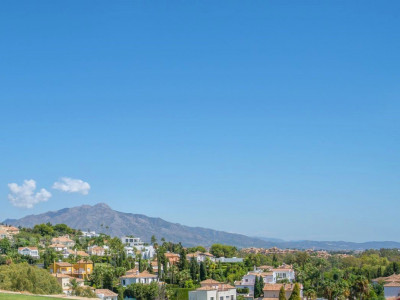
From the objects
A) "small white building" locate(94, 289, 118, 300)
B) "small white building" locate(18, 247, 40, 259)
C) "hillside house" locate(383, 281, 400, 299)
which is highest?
"small white building" locate(18, 247, 40, 259)

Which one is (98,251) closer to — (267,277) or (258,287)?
(267,277)

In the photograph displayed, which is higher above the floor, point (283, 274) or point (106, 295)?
point (283, 274)

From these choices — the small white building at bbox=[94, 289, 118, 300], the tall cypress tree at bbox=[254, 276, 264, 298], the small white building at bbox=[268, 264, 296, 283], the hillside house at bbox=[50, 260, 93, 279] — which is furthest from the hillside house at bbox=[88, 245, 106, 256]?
the small white building at bbox=[94, 289, 118, 300]

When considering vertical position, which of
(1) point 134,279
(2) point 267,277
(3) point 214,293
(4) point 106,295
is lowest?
(4) point 106,295

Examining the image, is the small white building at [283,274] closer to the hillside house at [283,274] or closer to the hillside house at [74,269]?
the hillside house at [283,274]

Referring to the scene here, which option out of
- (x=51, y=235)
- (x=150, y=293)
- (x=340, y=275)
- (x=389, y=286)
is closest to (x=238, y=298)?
(x=150, y=293)

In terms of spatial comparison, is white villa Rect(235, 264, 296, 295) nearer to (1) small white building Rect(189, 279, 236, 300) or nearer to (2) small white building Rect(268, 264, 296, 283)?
(2) small white building Rect(268, 264, 296, 283)

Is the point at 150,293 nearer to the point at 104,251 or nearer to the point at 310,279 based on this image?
the point at 310,279

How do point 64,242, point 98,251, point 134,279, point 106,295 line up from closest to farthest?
point 106,295, point 134,279, point 98,251, point 64,242

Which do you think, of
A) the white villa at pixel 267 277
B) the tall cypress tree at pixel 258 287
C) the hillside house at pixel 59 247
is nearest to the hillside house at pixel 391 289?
the tall cypress tree at pixel 258 287

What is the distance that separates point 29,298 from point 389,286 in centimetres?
5969

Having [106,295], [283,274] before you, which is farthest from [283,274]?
[106,295]

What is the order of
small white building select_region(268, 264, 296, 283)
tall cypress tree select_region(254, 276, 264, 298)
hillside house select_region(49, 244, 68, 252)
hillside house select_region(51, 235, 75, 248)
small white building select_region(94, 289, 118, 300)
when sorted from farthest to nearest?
hillside house select_region(51, 235, 75, 248), hillside house select_region(49, 244, 68, 252), small white building select_region(268, 264, 296, 283), tall cypress tree select_region(254, 276, 264, 298), small white building select_region(94, 289, 118, 300)

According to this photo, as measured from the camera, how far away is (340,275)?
94.0 m
